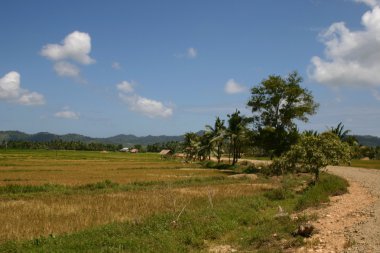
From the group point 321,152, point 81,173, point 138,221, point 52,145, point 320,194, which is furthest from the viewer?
point 52,145

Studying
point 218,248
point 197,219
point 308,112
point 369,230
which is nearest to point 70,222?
point 197,219

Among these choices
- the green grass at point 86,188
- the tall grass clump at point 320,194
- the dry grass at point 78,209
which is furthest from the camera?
the green grass at point 86,188

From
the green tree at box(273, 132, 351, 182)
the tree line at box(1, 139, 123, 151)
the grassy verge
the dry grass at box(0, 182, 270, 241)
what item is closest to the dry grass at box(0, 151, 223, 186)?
the dry grass at box(0, 182, 270, 241)

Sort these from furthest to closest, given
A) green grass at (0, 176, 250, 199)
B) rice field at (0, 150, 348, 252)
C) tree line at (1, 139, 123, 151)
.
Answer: tree line at (1, 139, 123, 151) < green grass at (0, 176, 250, 199) < rice field at (0, 150, 348, 252)

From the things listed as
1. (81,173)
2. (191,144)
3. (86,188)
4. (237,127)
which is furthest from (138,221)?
(191,144)

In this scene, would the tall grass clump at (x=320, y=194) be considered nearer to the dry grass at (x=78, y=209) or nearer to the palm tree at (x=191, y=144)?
the dry grass at (x=78, y=209)

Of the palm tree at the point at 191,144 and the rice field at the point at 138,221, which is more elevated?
the palm tree at the point at 191,144

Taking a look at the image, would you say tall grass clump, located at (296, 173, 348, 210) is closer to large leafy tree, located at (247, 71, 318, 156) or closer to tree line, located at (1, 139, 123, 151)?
large leafy tree, located at (247, 71, 318, 156)

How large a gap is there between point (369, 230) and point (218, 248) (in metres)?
4.83

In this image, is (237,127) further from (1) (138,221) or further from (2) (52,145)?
(2) (52,145)

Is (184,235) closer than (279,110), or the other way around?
(184,235)

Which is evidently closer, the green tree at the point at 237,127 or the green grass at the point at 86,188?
the green grass at the point at 86,188

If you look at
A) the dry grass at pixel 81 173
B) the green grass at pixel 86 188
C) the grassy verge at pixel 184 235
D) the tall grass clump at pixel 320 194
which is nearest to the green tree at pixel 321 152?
the tall grass clump at pixel 320 194

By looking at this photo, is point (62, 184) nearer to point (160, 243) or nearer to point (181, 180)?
point (181, 180)
